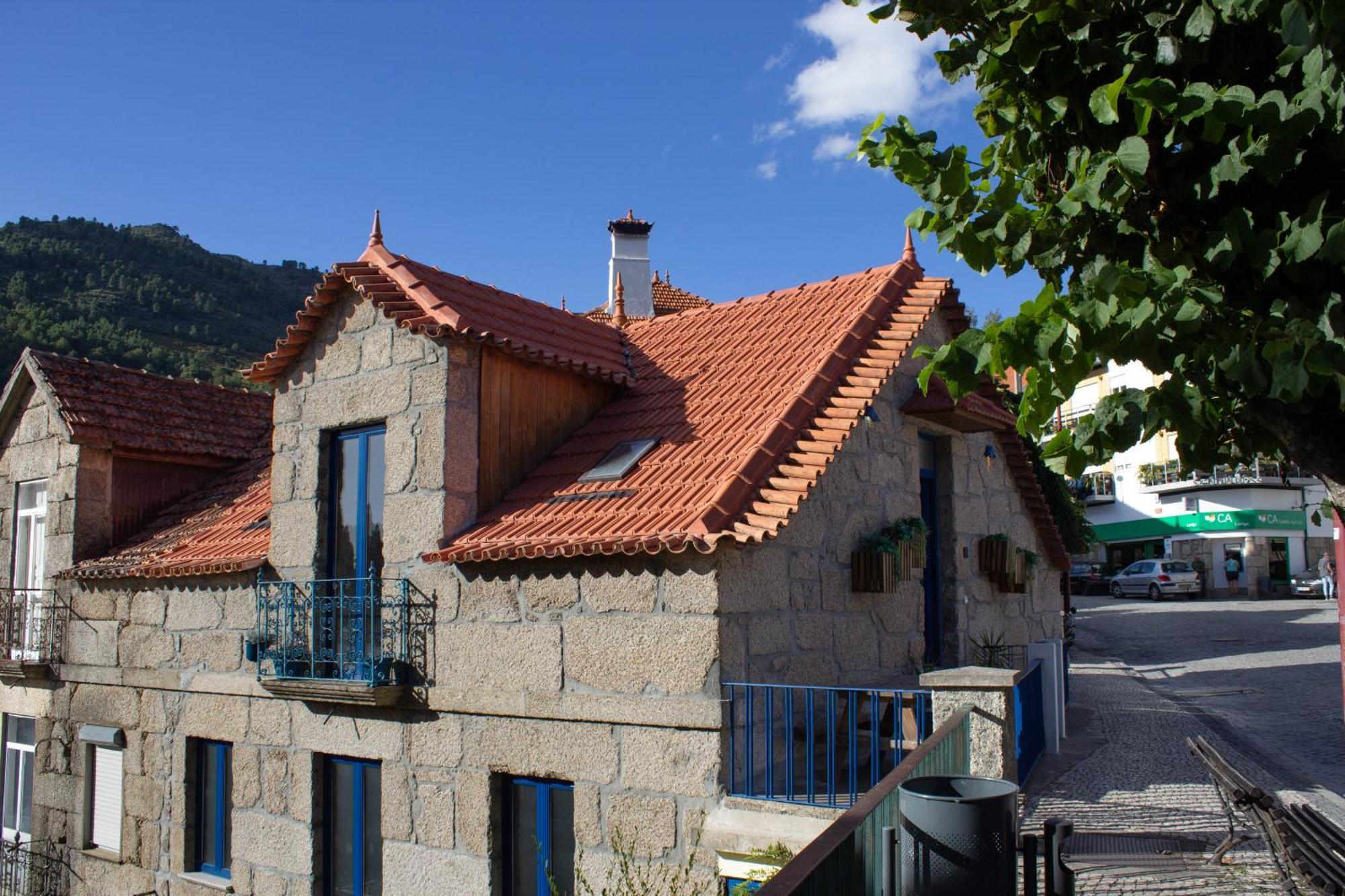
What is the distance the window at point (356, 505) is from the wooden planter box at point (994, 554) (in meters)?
5.54

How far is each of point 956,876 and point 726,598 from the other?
263 centimetres

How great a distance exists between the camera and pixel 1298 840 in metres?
5.00

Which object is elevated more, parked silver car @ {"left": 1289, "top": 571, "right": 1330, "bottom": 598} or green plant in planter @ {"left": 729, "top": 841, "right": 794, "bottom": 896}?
parked silver car @ {"left": 1289, "top": 571, "right": 1330, "bottom": 598}

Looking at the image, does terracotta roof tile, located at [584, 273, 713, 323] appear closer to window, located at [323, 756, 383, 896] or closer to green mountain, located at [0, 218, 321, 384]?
window, located at [323, 756, 383, 896]

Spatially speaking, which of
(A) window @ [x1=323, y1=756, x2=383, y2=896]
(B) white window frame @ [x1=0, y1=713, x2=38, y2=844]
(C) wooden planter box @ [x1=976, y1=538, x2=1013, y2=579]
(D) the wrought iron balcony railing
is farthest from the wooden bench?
(B) white window frame @ [x1=0, y1=713, x2=38, y2=844]

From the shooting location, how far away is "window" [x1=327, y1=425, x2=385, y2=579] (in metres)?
8.44

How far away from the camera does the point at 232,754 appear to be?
9.49m

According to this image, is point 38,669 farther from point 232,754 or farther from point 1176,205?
point 1176,205

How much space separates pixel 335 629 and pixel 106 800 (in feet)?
15.6

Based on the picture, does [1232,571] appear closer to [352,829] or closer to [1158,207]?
[352,829]

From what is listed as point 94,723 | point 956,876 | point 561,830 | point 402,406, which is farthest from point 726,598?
point 94,723

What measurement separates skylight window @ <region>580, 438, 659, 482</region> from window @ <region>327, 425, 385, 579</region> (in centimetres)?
187

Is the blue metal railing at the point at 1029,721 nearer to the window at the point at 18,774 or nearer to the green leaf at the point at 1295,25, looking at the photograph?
the green leaf at the point at 1295,25

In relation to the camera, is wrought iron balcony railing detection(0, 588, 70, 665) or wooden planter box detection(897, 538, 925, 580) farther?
wrought iron balcony railing detection(0, 588, 70, 665)
